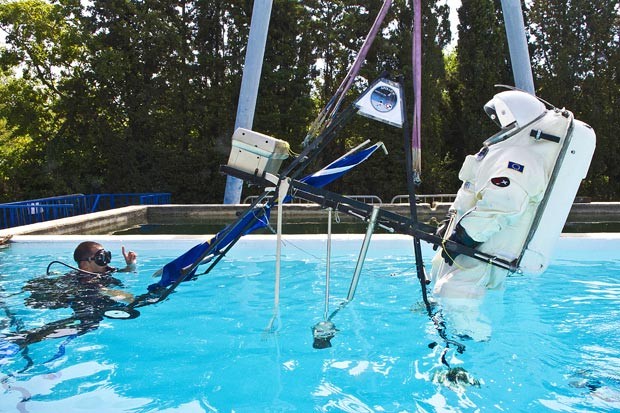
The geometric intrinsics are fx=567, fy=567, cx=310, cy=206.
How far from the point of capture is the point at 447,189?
18891 millimetres

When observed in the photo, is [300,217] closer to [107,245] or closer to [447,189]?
[107,245]

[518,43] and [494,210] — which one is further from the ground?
[518,43]

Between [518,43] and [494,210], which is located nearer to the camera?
[494,210]

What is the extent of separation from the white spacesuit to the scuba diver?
2868 millimetres

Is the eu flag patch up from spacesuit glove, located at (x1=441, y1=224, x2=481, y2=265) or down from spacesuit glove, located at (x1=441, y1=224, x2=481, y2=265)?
up

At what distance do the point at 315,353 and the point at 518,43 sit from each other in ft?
36.1

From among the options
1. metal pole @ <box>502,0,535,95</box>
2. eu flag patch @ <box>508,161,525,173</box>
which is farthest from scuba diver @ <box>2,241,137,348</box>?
metal pole @ <box>502,0,535,95</box>

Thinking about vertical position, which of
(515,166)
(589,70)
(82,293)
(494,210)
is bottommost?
(82,293)

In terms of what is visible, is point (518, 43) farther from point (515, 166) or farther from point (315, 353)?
point (315, 353)

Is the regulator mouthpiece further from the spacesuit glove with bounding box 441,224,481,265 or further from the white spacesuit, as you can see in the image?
the spacesuit glove with bounding box 441,224,481,265

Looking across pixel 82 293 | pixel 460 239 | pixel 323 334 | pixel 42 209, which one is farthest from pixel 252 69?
pixel 460 239

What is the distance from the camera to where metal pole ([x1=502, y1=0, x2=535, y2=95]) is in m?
12.9

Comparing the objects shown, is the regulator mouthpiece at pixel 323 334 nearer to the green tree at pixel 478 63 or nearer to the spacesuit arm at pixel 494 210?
the spacesuit arm at pixel 494 210

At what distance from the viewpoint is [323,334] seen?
4305mm
